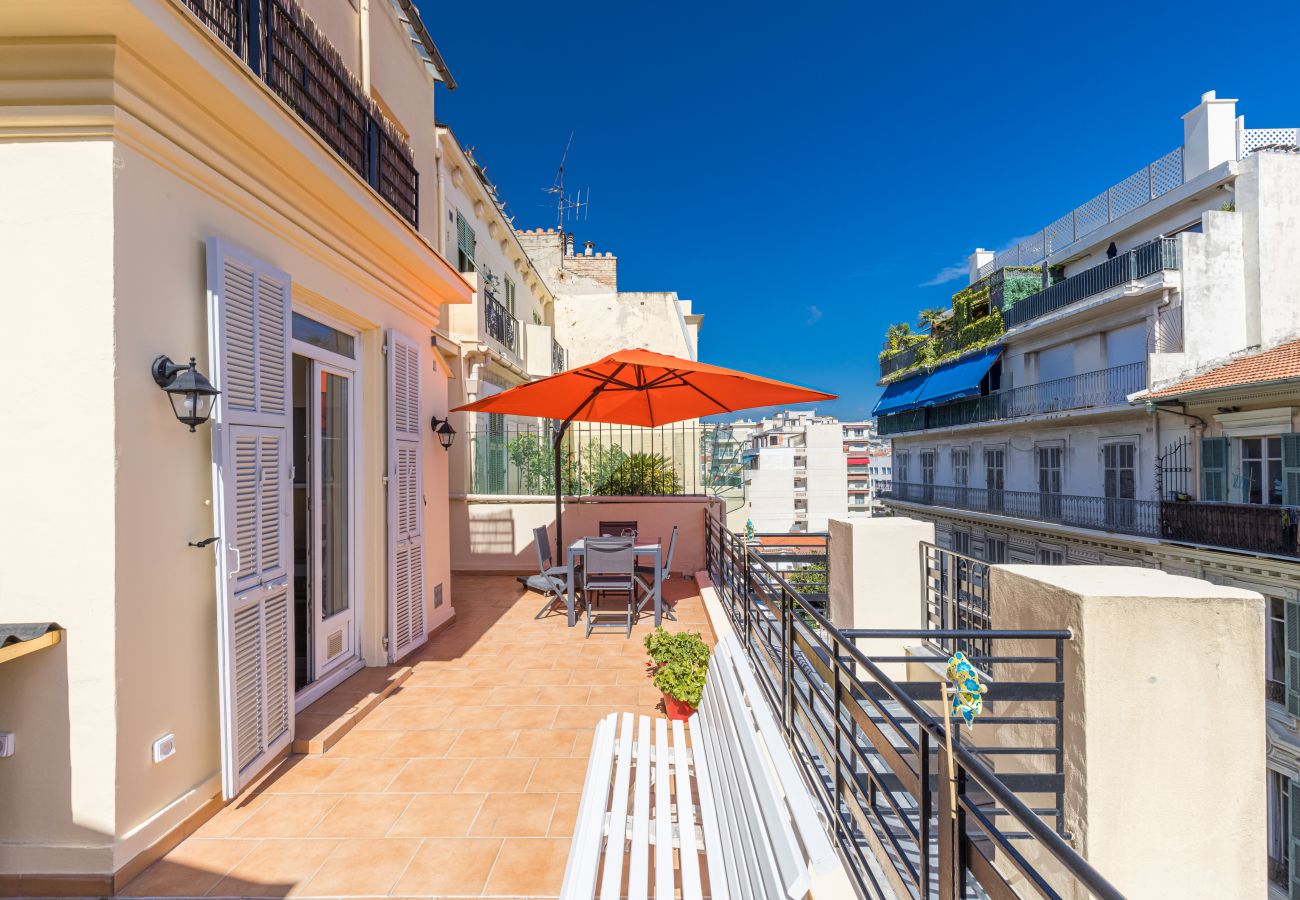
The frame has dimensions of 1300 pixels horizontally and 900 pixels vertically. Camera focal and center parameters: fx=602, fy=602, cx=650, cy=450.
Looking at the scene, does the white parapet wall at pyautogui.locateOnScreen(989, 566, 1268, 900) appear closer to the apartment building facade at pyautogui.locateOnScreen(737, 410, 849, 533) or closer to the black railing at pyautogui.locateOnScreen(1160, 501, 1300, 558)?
the black railing at pyautogui.locateOnScreen(1160, 501, 1300, 558)

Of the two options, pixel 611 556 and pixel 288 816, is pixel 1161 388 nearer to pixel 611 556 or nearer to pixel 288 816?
pixel 611 556

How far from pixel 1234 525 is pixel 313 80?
1761 centimetres

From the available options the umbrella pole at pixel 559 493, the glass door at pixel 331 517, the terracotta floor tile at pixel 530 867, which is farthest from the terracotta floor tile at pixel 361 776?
the umbrella pole at pixel 559 493

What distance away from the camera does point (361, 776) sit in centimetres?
341

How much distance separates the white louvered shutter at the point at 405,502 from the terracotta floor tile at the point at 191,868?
231 centimetres

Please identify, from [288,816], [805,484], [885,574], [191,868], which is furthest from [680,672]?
[805,484]

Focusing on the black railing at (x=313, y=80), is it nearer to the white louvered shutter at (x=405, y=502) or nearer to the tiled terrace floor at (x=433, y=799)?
the white louvered shutter at (x=405, y=502)

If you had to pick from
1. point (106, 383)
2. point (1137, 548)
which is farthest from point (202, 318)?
point (1137, 548)

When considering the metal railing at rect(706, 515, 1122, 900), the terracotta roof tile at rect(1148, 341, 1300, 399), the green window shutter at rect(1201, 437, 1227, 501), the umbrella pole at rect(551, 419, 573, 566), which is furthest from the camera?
the green window shutter at rect(1201, 437, 1227, 501)

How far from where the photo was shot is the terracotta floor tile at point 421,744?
3666mm

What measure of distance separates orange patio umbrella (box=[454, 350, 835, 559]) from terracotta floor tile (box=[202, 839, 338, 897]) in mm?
3893

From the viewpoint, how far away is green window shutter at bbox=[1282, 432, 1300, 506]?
1217cm

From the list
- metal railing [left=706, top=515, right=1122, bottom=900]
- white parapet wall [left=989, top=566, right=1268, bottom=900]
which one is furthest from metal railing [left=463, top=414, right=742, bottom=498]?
white parapet wall [left=989, top=566, right=1268, bottom=900]

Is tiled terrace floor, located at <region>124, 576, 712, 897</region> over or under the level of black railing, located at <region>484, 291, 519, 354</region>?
under
